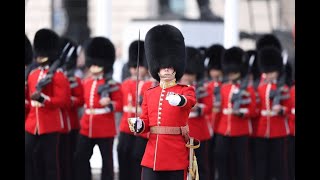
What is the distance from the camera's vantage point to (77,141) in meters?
7.49

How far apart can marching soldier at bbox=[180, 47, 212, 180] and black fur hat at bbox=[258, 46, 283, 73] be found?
601 millimetres

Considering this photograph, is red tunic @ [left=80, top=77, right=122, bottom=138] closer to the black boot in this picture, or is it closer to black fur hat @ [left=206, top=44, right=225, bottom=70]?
black fur hat @ [left=206, top=44, right=225, bottom=70]

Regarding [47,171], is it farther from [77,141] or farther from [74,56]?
[74,56]

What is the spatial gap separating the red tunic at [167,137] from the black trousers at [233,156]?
2.26 m

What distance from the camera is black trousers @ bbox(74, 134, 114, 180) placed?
23.3 ft

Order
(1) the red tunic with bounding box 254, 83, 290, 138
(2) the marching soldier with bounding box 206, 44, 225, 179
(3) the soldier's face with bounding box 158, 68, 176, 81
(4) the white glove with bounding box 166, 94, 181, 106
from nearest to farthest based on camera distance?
1. (4) the white glove with bounding box 166, 94, 181, 106
2. (3) the soldier's face with bounding box 158, 68, 176, 81
3. (1) the red tunic with bounding box 254, 83, 290, 138
4. (2) the marching soldier with bounding box 206, 44, 225, 179

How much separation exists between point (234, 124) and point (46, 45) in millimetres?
1788

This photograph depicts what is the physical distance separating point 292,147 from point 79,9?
Answer: 41.2 ft

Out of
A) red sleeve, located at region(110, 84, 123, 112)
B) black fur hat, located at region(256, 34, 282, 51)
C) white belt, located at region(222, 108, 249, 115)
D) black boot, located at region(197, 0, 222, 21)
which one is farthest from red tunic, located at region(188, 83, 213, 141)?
black boot, located at region(197, 0, 222, 21)

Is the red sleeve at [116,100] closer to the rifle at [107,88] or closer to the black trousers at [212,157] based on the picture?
the rifle at [107,88]

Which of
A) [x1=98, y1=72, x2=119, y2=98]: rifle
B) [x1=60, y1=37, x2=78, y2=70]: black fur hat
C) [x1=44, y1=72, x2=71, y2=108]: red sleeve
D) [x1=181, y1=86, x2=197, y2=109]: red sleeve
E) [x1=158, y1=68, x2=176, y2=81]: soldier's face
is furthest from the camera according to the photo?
[x1=60, y1=37, x2=78, y2=70]: black fur hat

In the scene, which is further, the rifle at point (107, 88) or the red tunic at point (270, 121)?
the red tunic at point (270, 121)

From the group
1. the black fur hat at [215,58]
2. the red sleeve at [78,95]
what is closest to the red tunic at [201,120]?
the black fur hat at [215,58]

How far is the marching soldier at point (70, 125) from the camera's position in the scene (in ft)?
24.1
